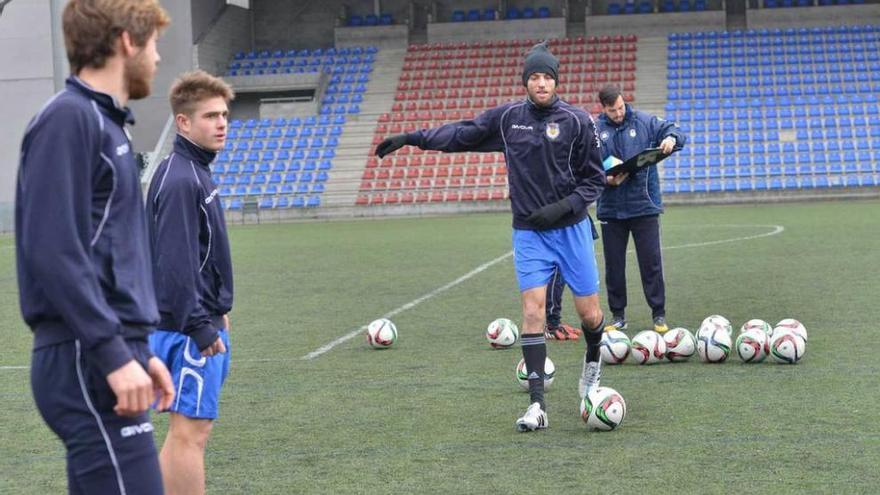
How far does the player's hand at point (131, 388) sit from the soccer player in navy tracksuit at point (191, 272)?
1.57 metres

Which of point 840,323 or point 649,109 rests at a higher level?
point 649,109

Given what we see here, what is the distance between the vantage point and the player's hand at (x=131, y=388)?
3.16 metres

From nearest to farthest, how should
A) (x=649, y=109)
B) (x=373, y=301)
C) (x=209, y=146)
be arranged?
1. (x=209, y=146)
2. (x=373, y=301)
3. (x=649, y=109)

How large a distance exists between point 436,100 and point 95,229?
125 ft

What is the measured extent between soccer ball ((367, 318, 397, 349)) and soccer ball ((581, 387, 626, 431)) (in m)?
3.84

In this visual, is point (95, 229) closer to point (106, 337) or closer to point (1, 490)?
point (106, 337)

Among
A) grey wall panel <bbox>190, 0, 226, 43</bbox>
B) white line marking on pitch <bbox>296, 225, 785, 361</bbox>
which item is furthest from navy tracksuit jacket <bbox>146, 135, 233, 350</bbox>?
grey wall panel <bbox>190, 0, 226, 43</bbox>

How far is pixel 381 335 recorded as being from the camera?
10.9m

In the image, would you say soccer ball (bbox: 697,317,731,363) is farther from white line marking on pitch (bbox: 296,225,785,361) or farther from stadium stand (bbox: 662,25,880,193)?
stadium stand (bbox: 662,25,880,193)

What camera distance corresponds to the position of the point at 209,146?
5035 millimetres

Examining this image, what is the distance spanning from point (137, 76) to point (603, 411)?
14.2 ft

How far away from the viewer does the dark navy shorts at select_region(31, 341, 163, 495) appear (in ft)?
10.7

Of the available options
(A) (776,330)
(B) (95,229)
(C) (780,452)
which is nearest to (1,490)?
(B) (95,229)

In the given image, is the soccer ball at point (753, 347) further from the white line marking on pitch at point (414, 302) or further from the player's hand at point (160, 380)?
the player's hand at point (160, 380)
